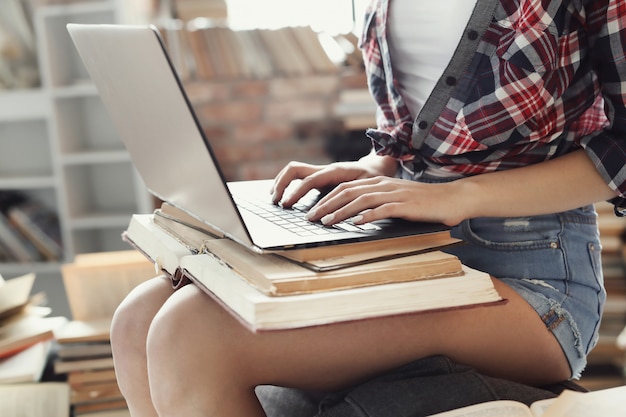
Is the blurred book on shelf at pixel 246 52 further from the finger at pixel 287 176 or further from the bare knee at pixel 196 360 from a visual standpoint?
the bare knee at pixel 196 360

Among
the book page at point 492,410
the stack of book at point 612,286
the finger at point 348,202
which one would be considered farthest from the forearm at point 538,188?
the stack of book at point 612,286

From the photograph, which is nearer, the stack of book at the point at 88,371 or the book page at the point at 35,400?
the book page at the point at 35,400

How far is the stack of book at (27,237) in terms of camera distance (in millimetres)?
2615

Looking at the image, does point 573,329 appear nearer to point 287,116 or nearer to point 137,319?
point 137,319

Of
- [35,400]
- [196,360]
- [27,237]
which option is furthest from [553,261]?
[27,237]

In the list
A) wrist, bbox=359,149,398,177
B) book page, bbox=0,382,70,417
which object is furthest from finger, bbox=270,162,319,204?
book page, bbox=0,382,70,417

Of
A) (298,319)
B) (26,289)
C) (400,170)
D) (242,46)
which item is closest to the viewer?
(298,319)

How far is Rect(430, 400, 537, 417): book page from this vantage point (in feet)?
1.99

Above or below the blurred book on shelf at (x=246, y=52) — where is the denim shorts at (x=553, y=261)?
below

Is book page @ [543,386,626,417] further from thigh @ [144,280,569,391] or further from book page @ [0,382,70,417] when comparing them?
book page @ [0,382,70,417]

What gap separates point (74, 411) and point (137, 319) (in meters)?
0.66

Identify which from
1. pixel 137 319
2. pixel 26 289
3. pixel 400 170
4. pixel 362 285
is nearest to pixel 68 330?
pixel 26 289

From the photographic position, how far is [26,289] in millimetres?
1291

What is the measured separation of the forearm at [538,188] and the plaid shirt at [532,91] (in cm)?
2
